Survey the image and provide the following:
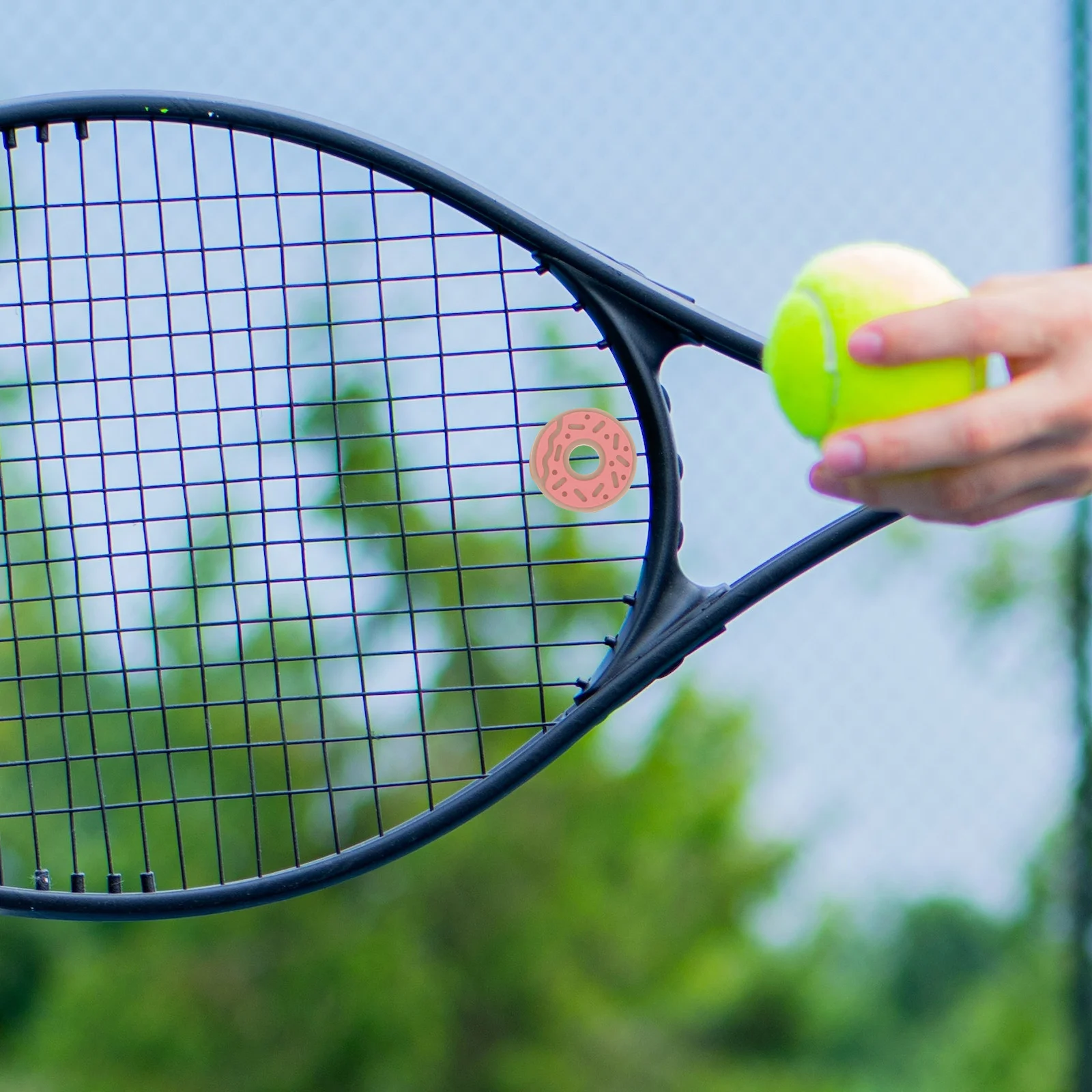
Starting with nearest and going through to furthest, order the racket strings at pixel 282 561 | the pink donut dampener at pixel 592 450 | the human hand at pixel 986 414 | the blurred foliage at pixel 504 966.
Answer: the human hand at pixel 986 414 → the pink donut dampener at pixel 592 450 → the racket strings at pixel 282 561 → the blurred foliage at pixel 504 966

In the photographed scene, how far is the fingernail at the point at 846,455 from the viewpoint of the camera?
387 mm

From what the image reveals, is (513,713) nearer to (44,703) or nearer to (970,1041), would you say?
(44,703)

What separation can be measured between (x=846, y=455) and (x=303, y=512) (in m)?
0.46

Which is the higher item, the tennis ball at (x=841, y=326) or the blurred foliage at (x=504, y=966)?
the tennis ball at (x=841, y=326)

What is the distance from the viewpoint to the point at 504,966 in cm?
267

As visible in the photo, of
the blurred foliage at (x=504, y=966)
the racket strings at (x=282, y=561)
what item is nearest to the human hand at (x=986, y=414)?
the racket strings at (x=282, y=561)

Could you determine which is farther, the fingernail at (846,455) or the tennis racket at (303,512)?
the tennis racket at (303,512)

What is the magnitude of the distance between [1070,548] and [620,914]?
1.22 m

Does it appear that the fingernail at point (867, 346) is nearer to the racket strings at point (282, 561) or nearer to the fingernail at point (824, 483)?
the fingernail at point (824, 483)

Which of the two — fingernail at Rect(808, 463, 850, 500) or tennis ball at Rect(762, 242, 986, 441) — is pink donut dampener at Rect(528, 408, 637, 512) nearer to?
tennis ball at Rect(762, 242, 986, 441)

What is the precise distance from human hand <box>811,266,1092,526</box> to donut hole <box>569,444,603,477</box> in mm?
301

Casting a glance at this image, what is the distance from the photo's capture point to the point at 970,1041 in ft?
10.2

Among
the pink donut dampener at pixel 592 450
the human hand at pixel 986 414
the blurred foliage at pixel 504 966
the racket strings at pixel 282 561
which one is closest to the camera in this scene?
the human hand at pixel 986 414

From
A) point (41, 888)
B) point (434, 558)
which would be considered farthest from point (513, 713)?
point (41, 888)
